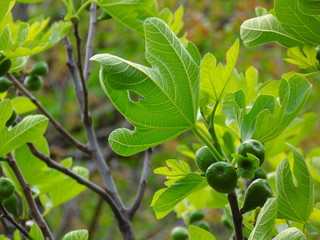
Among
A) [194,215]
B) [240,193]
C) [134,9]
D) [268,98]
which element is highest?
[134,9]

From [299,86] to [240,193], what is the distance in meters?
0.51

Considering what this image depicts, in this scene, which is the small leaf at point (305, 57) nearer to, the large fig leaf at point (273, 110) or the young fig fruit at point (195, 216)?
the large fig leaf at point (273, 110)

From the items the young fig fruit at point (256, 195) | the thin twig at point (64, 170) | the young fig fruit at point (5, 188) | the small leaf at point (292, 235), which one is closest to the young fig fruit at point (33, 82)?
the thin twig at point (64, 170)

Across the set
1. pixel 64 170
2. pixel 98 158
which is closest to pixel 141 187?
pixel 98 158

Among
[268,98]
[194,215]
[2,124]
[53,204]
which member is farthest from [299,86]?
[53,204]

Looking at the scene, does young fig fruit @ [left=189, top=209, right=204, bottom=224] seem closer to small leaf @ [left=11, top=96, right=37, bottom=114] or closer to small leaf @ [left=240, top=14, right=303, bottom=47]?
small leaf @ [left=11, top=96, right=37, bottom=114]

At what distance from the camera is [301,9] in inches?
31.9

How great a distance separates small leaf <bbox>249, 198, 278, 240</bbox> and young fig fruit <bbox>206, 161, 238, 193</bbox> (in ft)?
0.19

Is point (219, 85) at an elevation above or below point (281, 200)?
above

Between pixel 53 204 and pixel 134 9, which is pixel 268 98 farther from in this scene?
pixel 53 204

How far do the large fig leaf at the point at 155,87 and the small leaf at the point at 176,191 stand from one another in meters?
0.07

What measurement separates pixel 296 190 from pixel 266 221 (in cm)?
12

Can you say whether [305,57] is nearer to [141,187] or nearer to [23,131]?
[23,131]

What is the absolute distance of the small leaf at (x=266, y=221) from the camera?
0.73m
